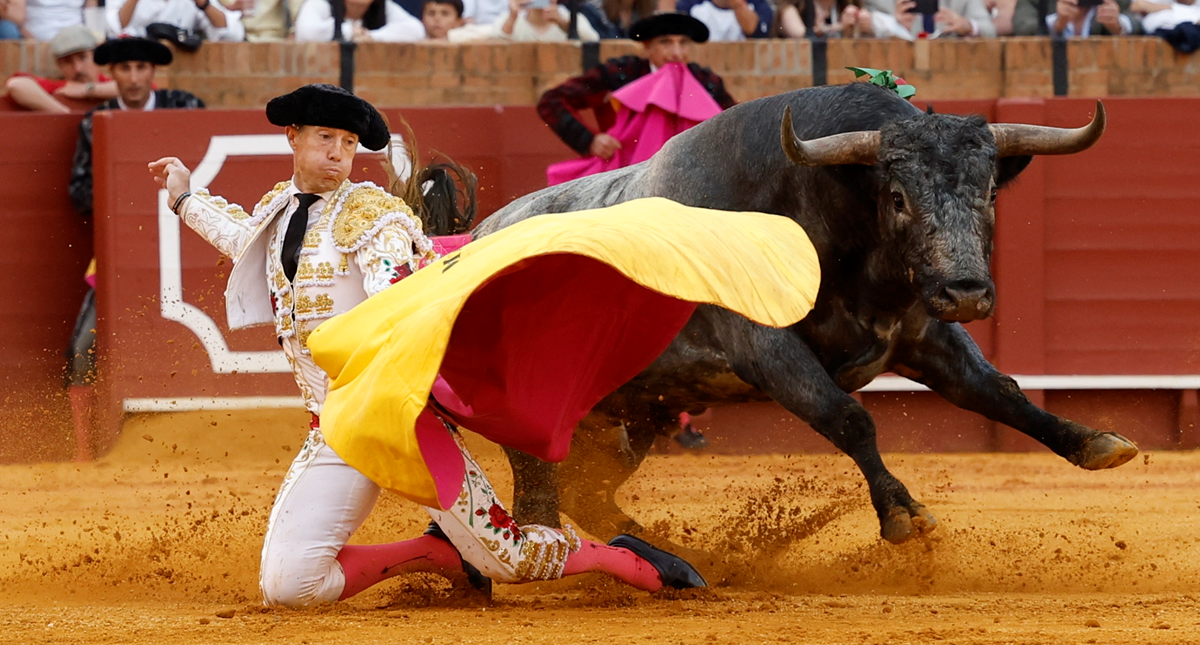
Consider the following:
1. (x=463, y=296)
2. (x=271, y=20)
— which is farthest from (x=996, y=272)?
(x=463, y=296)

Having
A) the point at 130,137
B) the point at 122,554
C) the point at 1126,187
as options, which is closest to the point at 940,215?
the point at 122,554

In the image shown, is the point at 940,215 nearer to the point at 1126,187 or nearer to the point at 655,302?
the point at 655,302

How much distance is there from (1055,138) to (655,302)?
1.14 meters

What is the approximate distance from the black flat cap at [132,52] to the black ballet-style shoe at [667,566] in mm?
4163

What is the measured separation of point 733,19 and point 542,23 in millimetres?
964

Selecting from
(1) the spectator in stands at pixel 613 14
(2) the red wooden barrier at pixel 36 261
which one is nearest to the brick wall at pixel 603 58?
(1) the spectator in stands at pixel 613 14

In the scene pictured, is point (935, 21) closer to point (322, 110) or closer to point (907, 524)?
point (907, 524)

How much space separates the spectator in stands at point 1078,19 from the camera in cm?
803

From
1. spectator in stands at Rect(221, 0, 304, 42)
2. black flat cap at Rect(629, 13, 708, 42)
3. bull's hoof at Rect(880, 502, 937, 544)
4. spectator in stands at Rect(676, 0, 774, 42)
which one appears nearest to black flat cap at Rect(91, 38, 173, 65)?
spectator in stands at Rect(221, 0, 304, 42)

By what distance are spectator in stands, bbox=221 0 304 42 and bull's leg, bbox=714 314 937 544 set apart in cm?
462

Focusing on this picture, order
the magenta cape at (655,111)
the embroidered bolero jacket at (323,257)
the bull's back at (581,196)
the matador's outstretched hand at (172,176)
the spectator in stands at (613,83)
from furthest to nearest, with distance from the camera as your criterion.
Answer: the spectator in stands at (613,83), the magenta cape at (655,111), the bull's back at (581,196), the matador's outstretched hand at (172,176), the embroidered bolero jacket at (323,257)

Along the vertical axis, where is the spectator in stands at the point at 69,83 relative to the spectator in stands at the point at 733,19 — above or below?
below

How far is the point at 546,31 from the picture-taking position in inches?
305

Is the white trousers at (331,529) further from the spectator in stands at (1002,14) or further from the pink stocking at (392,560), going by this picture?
the spectator in stands at (1002,14)
